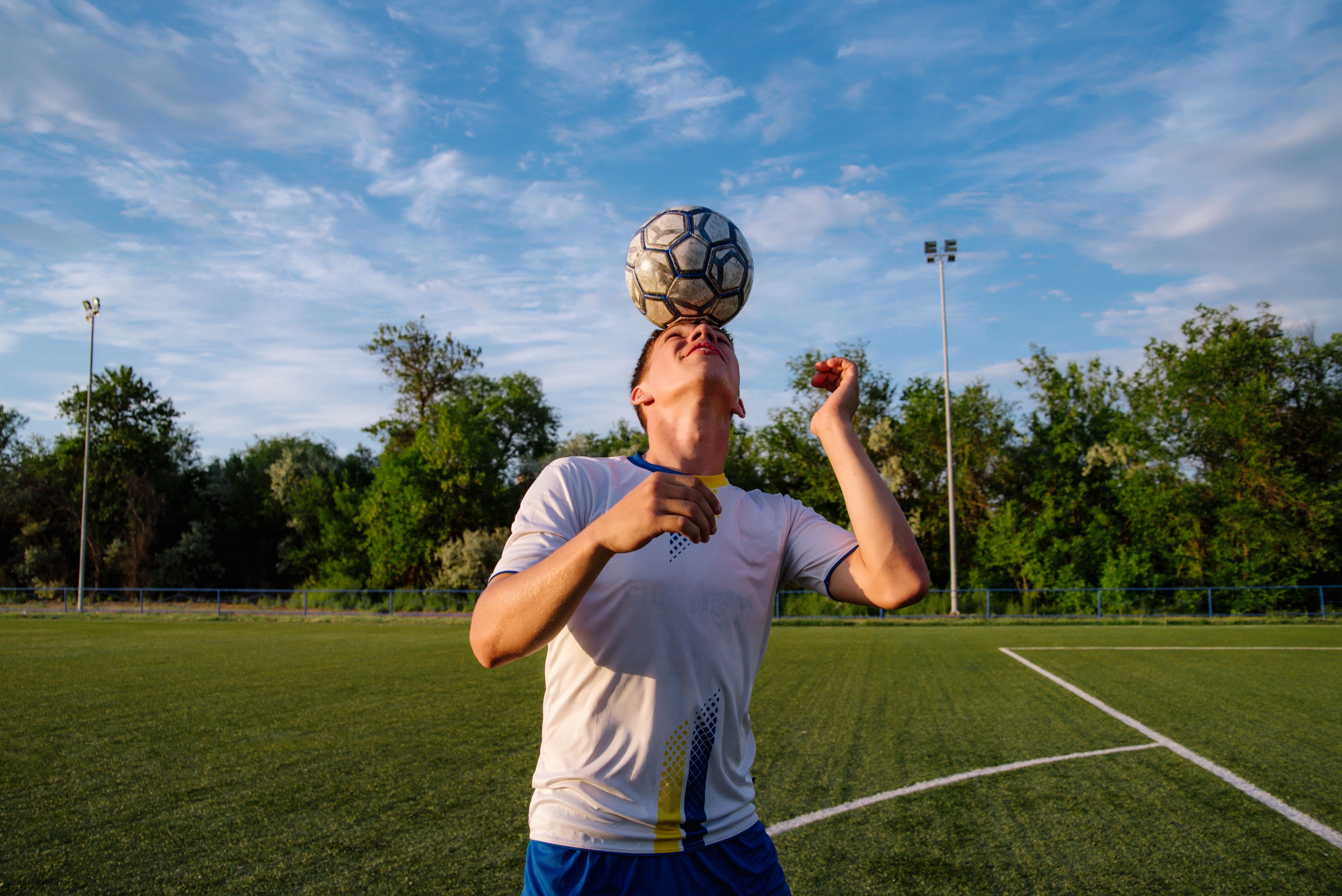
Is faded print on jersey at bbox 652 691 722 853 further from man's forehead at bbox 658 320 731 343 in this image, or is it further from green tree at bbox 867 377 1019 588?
green tree at bbox 867 377 1019 588

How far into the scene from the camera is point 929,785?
6109mm

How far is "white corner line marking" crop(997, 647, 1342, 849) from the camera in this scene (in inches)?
201

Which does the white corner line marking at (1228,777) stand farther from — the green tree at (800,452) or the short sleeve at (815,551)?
the green tree at (800,452)

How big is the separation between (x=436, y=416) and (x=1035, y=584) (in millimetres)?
26688

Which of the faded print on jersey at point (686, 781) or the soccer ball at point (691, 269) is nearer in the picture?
the faded print on jersey at point (686, 781)

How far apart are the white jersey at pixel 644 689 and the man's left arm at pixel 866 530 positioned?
0.26 meters

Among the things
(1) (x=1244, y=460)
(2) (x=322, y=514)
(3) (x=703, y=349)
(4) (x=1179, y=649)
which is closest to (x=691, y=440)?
(3) (x=703, y=349)

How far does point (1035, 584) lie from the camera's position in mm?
32781

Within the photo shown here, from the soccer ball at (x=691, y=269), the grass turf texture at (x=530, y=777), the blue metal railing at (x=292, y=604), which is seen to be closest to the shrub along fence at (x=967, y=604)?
the blue metal railing at (x=292, y=604)

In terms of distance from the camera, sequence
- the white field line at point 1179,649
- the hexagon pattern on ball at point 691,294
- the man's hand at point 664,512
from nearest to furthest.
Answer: the man's hand at point 664,512
the hexagon pattern on ball at point 691,294
the white field line at point 1179,649

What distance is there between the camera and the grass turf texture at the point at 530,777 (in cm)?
444

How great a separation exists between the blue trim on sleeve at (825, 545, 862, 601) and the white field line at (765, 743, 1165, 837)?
340 centimetres

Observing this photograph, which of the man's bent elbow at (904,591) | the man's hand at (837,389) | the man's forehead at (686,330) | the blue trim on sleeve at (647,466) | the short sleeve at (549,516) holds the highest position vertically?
the man's forehead at (686,330)

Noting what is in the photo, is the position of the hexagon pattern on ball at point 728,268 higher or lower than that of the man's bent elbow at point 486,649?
higher
